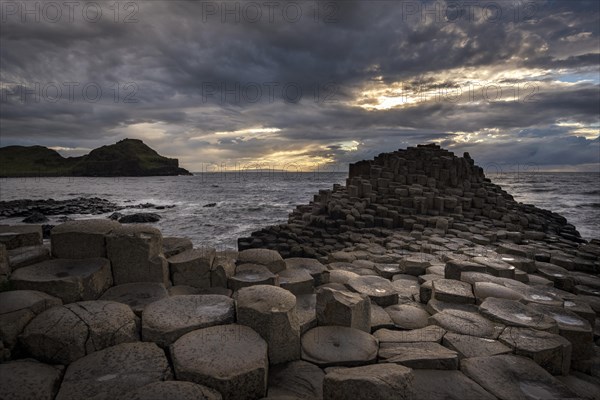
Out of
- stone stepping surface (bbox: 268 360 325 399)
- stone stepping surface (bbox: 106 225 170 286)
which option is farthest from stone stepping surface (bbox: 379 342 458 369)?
stone stepping surface (bbox: 106 225 170 286)

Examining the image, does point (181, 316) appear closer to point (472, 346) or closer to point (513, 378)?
point (472, 346)

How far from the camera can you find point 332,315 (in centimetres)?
445

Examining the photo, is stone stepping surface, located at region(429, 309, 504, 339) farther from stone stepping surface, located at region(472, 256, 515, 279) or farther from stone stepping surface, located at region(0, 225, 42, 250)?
stone stepping surface, located at region(0, 225, 42, 250)

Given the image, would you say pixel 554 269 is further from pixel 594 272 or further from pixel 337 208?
pixel 337 208

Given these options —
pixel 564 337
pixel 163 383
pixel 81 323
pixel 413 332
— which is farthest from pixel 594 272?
pixel 81 323

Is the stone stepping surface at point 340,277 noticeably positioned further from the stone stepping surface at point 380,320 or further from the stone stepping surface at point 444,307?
the stone stepping surface at point 444,307

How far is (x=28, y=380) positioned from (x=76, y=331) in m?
0.57

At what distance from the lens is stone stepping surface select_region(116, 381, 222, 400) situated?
258 centimetres

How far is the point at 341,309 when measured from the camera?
4.37 m

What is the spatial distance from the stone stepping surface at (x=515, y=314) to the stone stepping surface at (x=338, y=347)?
2.22 m

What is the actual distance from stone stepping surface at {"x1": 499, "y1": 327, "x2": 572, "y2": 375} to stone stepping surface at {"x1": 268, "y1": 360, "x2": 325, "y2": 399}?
105 inches

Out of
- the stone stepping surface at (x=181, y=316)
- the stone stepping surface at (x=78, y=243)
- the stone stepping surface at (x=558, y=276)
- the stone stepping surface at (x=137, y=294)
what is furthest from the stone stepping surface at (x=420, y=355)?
the stone stepping surface at (x=558, y=276)

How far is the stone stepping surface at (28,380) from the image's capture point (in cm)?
277

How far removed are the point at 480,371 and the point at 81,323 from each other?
451cm
